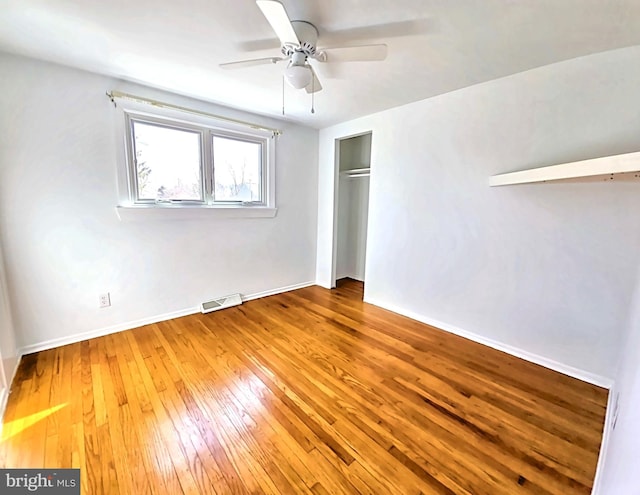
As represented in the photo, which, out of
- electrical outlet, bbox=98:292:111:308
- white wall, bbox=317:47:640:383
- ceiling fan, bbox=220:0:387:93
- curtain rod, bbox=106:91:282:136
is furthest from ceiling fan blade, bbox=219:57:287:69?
electrical outlet, bbox=98:292:111:308

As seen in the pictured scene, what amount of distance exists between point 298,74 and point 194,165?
1762 millimetres

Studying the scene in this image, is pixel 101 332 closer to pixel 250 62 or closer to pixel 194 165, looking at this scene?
pixel 194 165

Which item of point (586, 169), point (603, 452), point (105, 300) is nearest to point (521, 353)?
point (603, 452)

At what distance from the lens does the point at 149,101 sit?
8.20 feet

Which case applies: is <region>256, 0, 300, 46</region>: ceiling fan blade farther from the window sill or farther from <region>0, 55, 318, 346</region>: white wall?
the window sill

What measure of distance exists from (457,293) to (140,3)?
313 centimetres

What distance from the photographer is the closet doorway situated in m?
4.29

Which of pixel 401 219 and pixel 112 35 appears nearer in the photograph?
pixel 112 35

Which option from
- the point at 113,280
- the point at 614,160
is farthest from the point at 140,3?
the point at 614,160

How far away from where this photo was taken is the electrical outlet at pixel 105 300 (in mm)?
2480

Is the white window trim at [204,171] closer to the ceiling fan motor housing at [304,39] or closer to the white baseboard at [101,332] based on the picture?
the white baseboard at [101,332]

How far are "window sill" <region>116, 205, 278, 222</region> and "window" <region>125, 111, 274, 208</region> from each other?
0.27 feet

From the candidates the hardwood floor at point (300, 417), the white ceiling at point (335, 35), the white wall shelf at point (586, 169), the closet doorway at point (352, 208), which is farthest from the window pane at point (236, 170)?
the white wall shelf at point (586, 169)

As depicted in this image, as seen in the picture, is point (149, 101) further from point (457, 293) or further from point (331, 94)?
point (457, 293)
